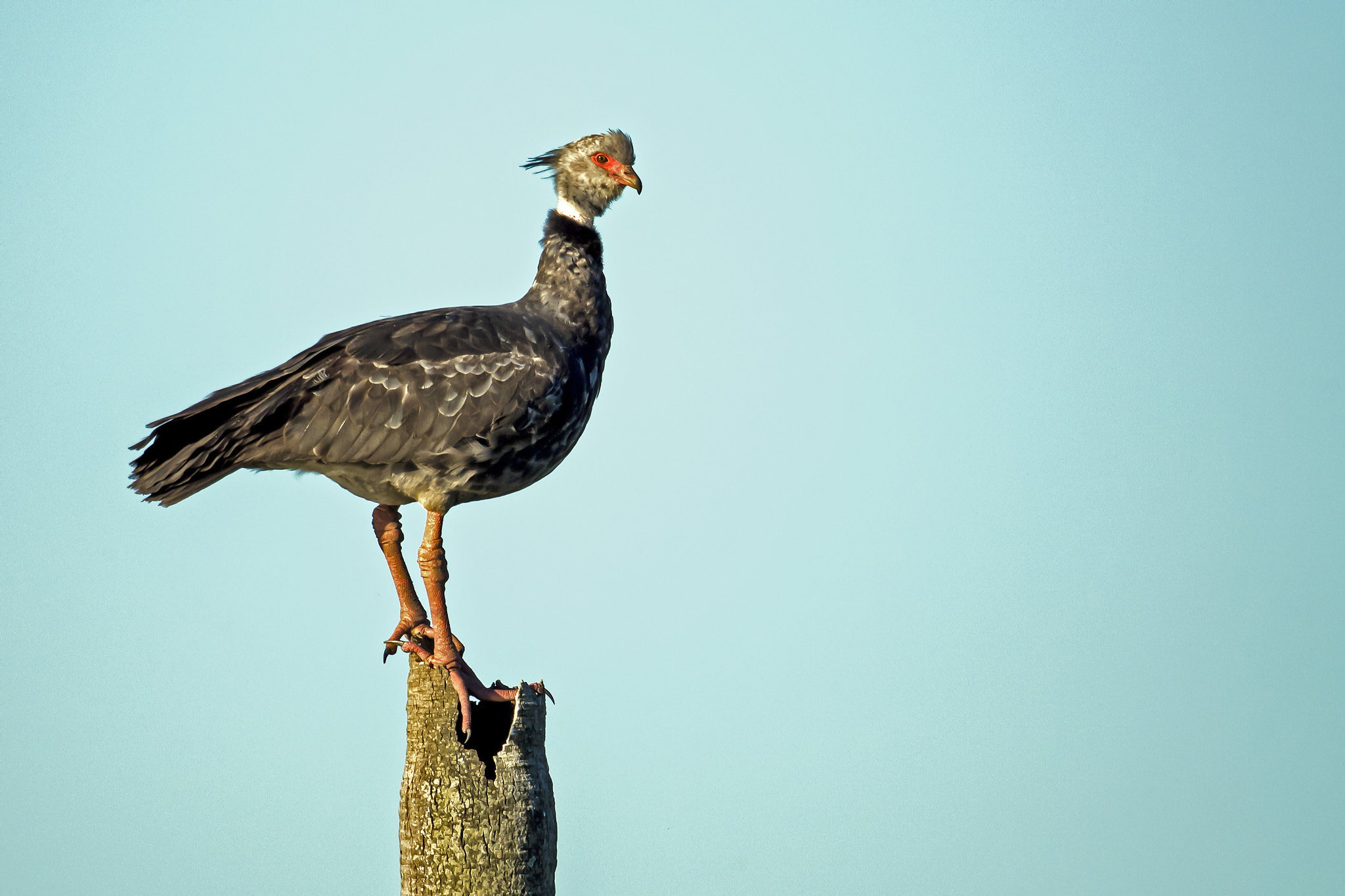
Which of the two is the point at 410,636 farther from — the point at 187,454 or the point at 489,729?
the point at 187,454

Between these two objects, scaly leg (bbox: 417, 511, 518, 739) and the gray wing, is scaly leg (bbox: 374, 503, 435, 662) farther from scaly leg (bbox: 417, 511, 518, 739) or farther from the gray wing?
the gray wing

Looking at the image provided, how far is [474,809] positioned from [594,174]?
4.76 meters

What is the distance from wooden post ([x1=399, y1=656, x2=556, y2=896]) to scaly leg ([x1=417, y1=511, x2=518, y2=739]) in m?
0.15

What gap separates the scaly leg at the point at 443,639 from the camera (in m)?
6.80

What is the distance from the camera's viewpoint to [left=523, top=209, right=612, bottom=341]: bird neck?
888 cm

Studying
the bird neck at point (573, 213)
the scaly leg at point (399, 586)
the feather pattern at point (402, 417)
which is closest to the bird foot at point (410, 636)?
the scaly leg at point (399, 586)

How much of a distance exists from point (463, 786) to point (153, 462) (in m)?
2.77

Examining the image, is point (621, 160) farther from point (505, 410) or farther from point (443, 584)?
point (443, 584)

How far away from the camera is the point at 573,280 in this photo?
8.99 m

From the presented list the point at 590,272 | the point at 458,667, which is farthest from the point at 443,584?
the point at 590,272

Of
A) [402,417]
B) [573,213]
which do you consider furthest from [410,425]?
[573,213]

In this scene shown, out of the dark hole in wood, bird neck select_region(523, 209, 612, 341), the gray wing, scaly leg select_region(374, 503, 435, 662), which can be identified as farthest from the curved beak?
the dark hole in wood

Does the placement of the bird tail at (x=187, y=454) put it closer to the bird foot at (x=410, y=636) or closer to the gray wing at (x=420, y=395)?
the gray wing at (x=420, y=395)

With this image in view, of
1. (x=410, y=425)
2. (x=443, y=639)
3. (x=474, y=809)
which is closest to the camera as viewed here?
(x=474, y=809)
